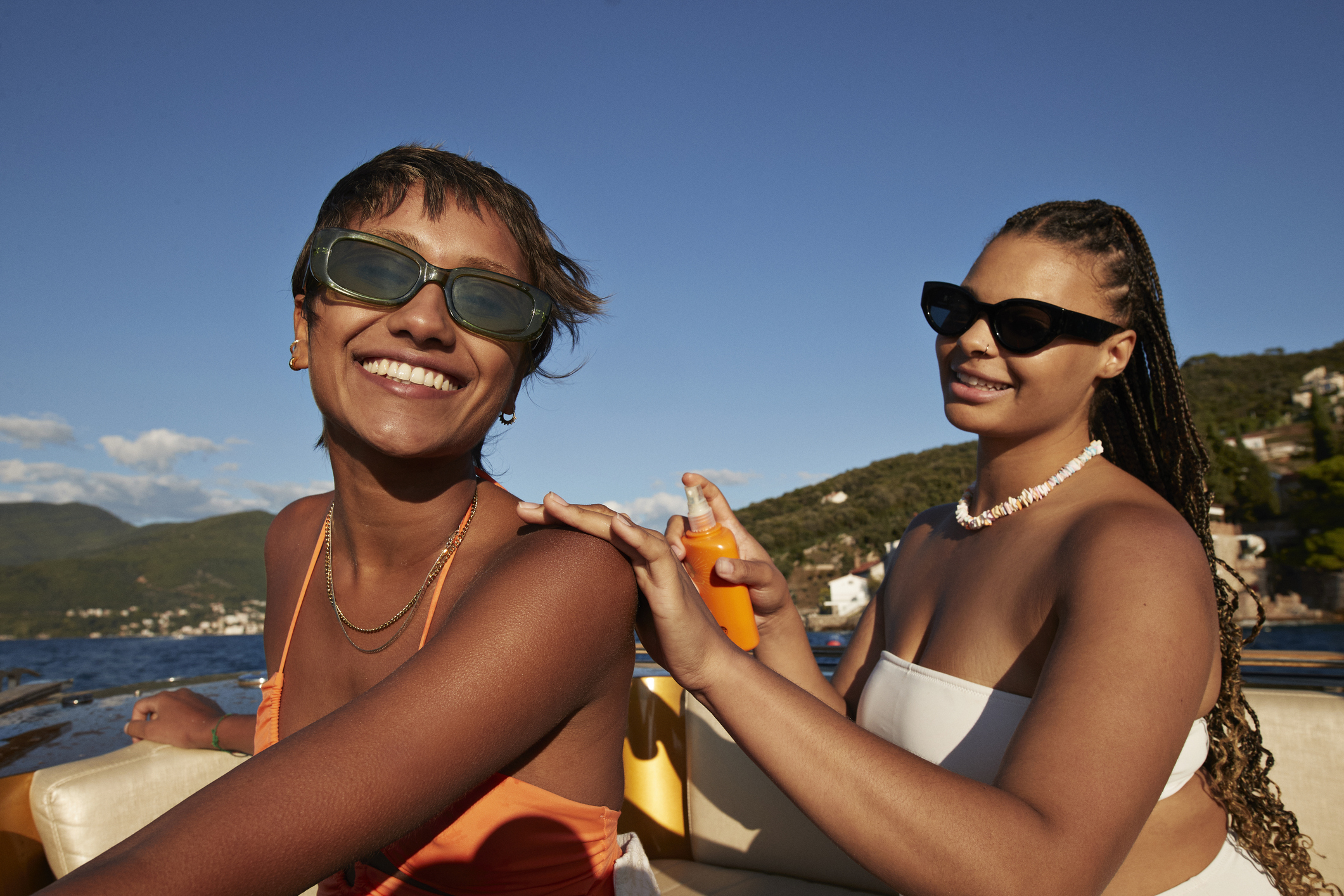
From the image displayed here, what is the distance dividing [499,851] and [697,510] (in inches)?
32.2

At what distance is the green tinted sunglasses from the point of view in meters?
1.77

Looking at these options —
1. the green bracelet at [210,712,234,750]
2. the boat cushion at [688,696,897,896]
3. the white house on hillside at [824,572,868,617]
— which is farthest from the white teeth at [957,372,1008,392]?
the white house on hillside at [824,572,868,617]

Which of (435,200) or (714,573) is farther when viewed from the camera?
(435,200)

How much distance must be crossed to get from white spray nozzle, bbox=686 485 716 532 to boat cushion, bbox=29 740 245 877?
194 centimetres

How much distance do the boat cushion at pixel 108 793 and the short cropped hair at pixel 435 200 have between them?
1733 millimetres

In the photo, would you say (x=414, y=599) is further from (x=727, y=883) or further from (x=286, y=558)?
(x=727, y=883)

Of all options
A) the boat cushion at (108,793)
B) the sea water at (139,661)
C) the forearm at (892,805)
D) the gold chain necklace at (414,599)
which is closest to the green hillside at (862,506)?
the sea water at (139,661)

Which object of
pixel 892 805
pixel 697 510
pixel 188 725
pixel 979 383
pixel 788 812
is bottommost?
pixel 788 812

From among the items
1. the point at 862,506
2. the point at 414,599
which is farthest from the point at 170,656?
the point at 414,599

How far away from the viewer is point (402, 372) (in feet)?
5.96

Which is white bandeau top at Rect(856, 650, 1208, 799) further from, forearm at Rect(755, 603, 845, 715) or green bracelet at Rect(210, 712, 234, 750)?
green bracelet at Rect(210, 712, 234, 750)

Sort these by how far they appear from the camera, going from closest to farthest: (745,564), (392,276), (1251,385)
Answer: (745,564) → (392,276) → (1251,385)

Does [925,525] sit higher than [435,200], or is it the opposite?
[435,200]

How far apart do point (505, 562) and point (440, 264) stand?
0.78m
